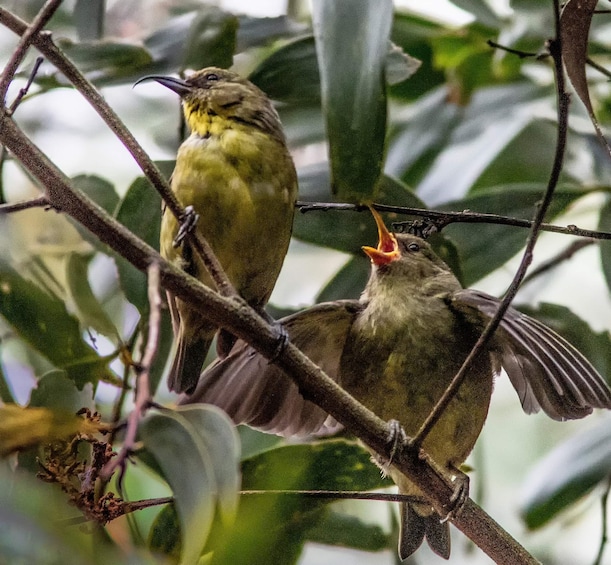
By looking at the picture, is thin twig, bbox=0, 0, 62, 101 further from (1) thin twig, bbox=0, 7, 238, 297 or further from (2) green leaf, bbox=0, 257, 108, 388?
(2) green leaf, bbox=0, 257, 108, 388

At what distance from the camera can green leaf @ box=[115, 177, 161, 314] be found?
2.32 meters

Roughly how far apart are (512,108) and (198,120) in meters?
1.03

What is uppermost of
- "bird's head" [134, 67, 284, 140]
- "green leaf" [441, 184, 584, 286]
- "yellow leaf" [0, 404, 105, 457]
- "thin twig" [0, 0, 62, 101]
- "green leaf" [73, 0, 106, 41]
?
"green leaf" [73, 0, 106, 41]

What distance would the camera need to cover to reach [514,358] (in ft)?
7.66

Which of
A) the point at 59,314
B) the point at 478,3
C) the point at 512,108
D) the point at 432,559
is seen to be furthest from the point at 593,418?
the point at 59,314

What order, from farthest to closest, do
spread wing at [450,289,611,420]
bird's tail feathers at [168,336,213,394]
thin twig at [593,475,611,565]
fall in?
1. bird's tail feathers at [168,336,213,394]
2. thin twig at [593,475,611,565]
3. spread wing at [450,289,611,420]

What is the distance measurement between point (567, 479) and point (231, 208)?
3.64ft

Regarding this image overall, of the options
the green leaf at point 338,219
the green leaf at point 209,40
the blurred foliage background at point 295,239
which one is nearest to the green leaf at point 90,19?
the blurred foliage background at point 295,239

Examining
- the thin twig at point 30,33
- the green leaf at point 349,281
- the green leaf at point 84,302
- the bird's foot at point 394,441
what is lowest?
the bird's foot at point 394,441

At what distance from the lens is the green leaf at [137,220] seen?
2.32 meters

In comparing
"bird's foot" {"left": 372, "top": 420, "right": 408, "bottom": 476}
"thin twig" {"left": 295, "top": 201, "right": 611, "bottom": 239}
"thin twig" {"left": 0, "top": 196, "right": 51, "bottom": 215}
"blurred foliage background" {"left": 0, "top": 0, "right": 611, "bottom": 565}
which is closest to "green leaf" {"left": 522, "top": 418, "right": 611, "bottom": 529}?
"blurred foliage background" {"left": 0, "top": 0, "right": 611, "bottom": 565}

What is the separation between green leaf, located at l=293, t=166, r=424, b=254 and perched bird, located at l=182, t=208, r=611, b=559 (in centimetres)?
4

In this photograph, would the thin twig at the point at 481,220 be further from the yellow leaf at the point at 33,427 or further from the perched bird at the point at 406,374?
the yellow leaf at the point at 33,427

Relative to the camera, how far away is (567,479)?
8.39 ft
